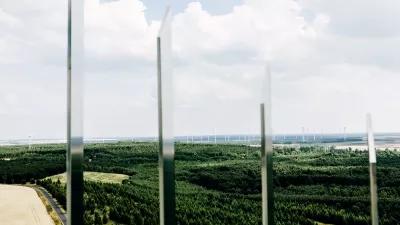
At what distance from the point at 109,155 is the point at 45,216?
1076 inches

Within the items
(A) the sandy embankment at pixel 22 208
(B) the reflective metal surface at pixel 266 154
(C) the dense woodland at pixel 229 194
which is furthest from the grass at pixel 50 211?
(B) the reflective metal surface at pixel 266 154

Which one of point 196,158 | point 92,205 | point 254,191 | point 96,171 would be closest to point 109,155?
point 196,158

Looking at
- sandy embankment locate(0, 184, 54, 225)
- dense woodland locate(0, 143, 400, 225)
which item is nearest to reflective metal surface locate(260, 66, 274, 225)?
sandy embankment locate(0, 184, 54, 225)

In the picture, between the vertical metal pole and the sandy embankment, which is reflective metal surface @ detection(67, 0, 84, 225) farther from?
the sandy embankment

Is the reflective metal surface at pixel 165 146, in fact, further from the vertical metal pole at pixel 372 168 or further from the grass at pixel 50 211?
the grass at pixel 50 211

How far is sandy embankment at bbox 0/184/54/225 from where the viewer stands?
32.9 feet

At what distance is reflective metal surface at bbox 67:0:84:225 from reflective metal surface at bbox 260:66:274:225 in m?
0.90

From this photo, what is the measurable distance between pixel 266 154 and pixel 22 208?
1033 cm

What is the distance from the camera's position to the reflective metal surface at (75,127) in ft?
5.17

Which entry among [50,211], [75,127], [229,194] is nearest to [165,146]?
→ [75,127]

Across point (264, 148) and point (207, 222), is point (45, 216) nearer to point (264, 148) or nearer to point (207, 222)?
point (207, 222)

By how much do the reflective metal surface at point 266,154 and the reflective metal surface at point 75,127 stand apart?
2.97ft

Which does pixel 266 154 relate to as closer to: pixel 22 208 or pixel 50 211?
pixel 50 211

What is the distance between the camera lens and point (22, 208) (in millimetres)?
11125
